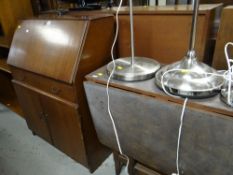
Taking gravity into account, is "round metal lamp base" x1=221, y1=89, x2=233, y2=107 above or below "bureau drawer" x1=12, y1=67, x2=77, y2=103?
above

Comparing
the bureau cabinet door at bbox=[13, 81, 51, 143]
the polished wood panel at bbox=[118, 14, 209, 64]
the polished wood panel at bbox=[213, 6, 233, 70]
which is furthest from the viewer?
the bureau cabinet door at bbox=[13, 81, 51, 143]

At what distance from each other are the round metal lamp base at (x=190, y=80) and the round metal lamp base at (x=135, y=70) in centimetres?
8

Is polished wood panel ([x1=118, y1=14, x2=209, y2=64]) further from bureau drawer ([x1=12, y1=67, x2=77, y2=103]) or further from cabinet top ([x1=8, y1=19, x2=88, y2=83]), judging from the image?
bureau drawer ([x1=12, y1=67, x2=77, y2=103])

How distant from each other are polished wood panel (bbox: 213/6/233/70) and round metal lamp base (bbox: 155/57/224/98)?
9.0 inches

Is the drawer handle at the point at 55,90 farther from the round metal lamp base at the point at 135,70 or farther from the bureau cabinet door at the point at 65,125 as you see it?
the round metal lamp base at the point at 135,70

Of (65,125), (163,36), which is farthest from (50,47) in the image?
(163,36)

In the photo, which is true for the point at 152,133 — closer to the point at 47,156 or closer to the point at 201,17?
the point at 201,17

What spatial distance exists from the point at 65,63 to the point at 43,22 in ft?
1.41

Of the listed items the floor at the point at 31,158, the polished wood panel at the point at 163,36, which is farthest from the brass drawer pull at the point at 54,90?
the floor at the point at 31,158

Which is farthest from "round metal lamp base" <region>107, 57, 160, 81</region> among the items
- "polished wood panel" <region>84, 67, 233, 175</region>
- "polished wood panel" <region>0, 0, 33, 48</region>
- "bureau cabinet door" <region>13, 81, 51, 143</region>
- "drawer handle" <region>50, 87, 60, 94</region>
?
"polished wood panel" <region>0, 0, 33, 48</region>

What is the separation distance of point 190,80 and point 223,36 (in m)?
0.37

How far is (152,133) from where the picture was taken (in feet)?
2.99

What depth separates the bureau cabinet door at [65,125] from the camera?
126 cm

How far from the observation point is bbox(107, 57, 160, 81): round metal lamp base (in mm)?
947
